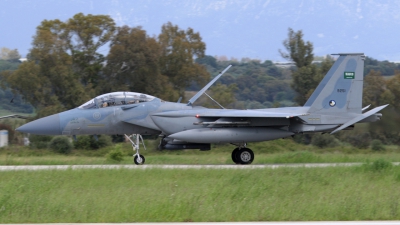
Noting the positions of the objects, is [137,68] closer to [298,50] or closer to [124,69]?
[124,69]

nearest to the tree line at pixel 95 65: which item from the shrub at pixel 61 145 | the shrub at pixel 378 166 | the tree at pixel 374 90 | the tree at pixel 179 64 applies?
the tree at pixel 179 64

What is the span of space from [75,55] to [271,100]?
33670 millimetres

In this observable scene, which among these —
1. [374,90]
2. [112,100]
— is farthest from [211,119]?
[374,90]

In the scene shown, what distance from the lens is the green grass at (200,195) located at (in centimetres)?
923

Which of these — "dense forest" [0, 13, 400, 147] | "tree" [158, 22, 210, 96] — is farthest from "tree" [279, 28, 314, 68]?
"tree" [158, 22, 210, 96]

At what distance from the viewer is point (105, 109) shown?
17.8m

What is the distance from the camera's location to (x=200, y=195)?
10.5 m

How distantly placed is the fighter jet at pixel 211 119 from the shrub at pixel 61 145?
819 cm

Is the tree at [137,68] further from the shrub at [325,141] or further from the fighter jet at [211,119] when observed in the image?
the fighter jet at [211,119]

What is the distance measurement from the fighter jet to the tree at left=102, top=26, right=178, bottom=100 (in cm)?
1943

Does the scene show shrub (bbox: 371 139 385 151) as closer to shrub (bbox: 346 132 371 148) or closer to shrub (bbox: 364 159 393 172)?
shrub (bbox: 346 132 371 148)

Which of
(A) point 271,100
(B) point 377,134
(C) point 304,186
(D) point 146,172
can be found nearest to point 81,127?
(D) point 146,172

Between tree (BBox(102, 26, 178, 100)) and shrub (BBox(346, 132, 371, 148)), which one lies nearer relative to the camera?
shrub (BBox(346, 132, 371, 148))

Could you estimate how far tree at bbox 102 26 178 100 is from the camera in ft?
125
